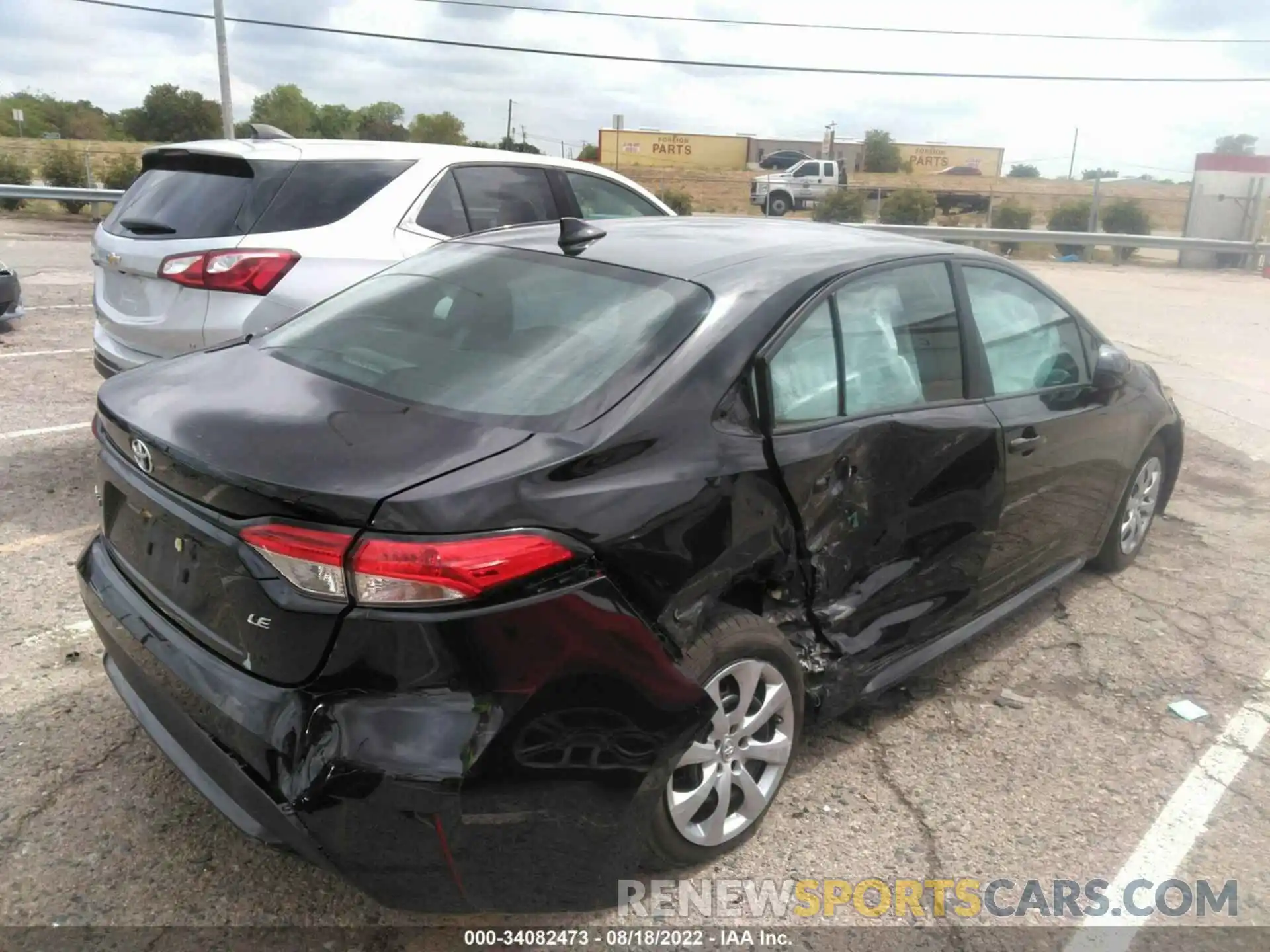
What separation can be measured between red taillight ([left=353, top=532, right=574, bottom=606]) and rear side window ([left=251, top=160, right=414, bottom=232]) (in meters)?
3.31

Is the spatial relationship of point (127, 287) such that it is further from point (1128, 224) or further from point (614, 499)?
point (1128, 224)

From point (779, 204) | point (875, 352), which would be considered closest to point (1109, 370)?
point (875, 352)

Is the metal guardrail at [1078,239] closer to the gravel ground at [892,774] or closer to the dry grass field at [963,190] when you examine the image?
the dry grass field at [963,190]

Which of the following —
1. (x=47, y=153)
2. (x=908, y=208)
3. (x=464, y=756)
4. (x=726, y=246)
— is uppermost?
(x=47, y=153)

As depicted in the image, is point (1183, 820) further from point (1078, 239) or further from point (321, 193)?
point (1078, 239)

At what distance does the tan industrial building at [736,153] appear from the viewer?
61.9 m

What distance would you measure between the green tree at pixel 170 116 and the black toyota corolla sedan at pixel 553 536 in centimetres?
5272

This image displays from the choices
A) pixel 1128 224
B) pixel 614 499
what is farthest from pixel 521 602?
pixel 1128 224

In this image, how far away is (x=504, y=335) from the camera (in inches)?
107

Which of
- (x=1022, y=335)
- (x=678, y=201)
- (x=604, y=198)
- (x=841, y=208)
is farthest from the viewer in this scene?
(x=841, y=208)

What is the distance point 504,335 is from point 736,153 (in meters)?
70.1

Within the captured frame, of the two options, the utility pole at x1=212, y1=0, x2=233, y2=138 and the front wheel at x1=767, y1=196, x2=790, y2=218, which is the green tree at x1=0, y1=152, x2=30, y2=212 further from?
the front wheel at x1=767, y1=196, x2=790, y2=218

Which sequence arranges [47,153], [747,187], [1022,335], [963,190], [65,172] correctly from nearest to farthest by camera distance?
[1022,335] < [65,172] < [47,153] < [963,190] < [747,187]

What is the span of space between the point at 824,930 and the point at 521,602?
1.24 m
